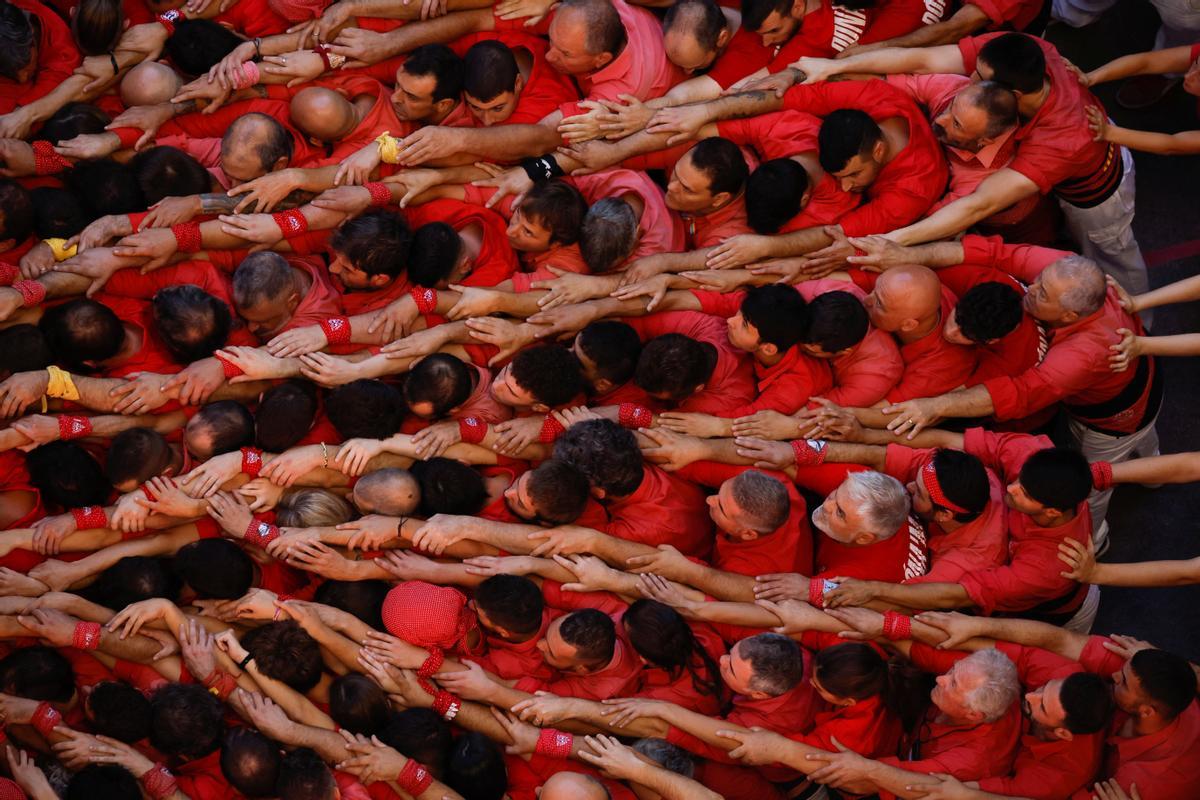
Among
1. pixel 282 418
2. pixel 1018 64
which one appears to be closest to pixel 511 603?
pixel 282 418

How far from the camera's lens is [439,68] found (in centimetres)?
591

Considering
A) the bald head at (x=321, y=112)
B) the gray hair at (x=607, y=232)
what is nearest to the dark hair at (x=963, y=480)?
the gray hair at (x=607, y=232)

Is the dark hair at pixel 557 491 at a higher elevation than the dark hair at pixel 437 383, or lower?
lower

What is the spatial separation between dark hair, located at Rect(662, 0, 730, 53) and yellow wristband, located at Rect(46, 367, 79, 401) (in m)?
3.19

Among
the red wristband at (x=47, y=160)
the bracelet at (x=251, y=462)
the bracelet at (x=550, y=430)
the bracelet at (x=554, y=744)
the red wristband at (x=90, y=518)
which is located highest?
the red wristband at (x=47, y=160)

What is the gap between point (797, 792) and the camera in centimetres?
543

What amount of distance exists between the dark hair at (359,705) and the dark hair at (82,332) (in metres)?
1.80

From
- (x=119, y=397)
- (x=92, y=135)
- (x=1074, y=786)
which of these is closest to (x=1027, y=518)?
(x=1074, y=786)

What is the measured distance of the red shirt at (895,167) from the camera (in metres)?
6.05

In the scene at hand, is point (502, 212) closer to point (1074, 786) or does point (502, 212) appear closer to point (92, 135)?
point (92, 135)

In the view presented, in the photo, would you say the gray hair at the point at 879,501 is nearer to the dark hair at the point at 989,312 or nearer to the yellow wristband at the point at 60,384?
the dark hair at the point at 989,312

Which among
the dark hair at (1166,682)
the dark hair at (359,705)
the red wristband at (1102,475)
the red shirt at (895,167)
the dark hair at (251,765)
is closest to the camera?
the dark hair at (251,765)

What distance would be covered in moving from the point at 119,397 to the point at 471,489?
1.58 metres

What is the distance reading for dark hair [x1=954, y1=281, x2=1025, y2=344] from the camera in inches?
220
